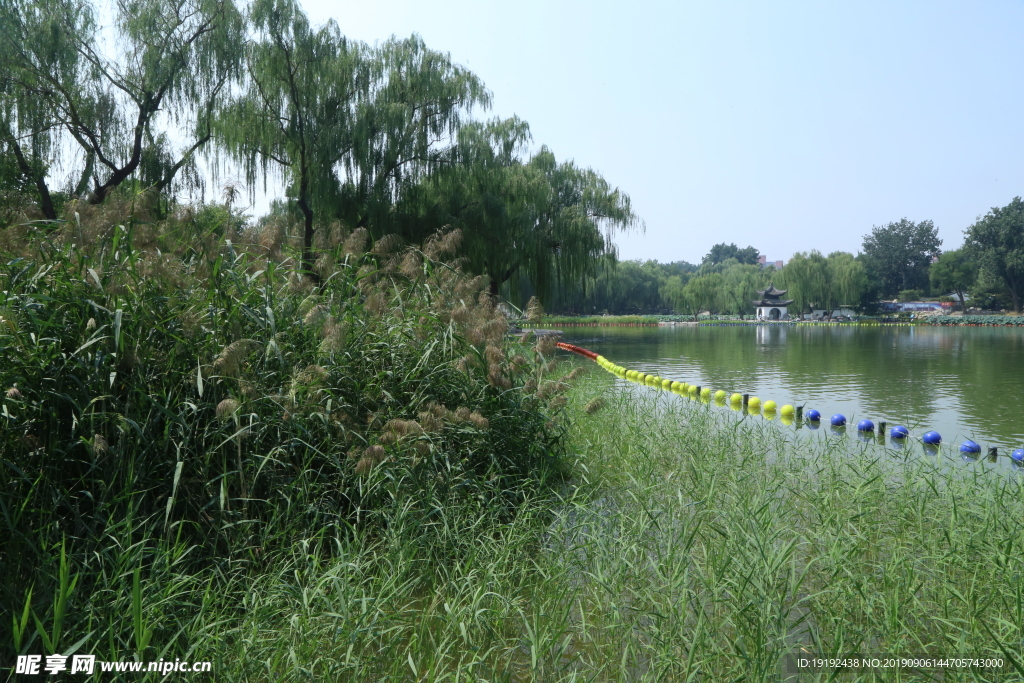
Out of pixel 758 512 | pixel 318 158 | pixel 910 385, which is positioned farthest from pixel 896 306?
pixel 758 512

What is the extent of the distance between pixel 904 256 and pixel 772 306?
23.3 meters

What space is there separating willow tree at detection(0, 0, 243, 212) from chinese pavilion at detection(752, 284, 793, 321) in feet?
179

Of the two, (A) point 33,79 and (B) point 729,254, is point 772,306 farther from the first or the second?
(B) point 729,254

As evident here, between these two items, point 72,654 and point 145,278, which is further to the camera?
point 145,278

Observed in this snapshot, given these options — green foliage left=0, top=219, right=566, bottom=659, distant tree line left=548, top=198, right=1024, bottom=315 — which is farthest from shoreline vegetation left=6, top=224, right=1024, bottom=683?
distant tree line left=548, top=198, right=1024, bottom=315

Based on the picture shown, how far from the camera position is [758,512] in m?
2.91

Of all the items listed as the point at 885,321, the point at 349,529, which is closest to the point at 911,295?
the point at 885,321

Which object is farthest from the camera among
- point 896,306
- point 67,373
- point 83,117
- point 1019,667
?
point 896,306

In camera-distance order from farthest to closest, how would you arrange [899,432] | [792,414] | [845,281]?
[845,281]
[792,414]
[899,432]

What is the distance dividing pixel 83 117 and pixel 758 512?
12384 millimetres

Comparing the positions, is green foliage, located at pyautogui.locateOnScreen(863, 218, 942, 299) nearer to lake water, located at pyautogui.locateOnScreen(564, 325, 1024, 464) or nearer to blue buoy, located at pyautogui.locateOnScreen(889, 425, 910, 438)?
lake water, located at pyautogui.locateOnScreen(564, 325, 1024, 464)

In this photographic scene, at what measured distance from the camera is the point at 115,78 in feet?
37.5

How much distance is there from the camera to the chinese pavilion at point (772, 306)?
2330 inches

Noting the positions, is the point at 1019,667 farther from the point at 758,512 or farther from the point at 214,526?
the point at 214,526
